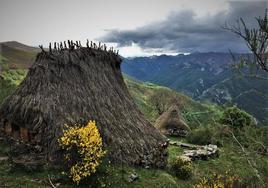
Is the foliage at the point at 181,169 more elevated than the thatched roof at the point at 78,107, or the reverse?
the thatched roof at the point at 78,107

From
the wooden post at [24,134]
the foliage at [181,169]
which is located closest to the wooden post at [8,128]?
the wooden post at [24,134]

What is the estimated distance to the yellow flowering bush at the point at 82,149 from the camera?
13.6 metres

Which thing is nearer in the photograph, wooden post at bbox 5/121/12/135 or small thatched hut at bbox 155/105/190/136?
wooden post at bbox 5/121/12/135

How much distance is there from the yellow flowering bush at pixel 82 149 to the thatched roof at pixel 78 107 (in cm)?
75

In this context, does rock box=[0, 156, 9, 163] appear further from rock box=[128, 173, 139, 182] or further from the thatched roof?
rock box=[128, 173, 139, 182]

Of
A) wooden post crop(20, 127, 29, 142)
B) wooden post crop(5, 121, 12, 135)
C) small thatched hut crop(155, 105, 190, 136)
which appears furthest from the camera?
small thatched hut crop(155, 105, 190, 136)

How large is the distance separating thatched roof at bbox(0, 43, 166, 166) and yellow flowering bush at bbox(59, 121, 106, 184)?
746 mm

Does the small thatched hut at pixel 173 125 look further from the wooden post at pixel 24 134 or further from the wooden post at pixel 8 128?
the wooden post at pixel 24 134

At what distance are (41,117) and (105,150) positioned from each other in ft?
10.4

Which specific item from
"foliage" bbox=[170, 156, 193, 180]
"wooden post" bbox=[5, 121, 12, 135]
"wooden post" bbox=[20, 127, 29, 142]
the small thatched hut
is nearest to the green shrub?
the small thatched hut

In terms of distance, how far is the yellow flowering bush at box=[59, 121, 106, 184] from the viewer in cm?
1358

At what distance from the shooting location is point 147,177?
15.6 meters

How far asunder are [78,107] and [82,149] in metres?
2.62

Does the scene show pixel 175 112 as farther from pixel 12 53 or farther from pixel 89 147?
pixel 12 53
